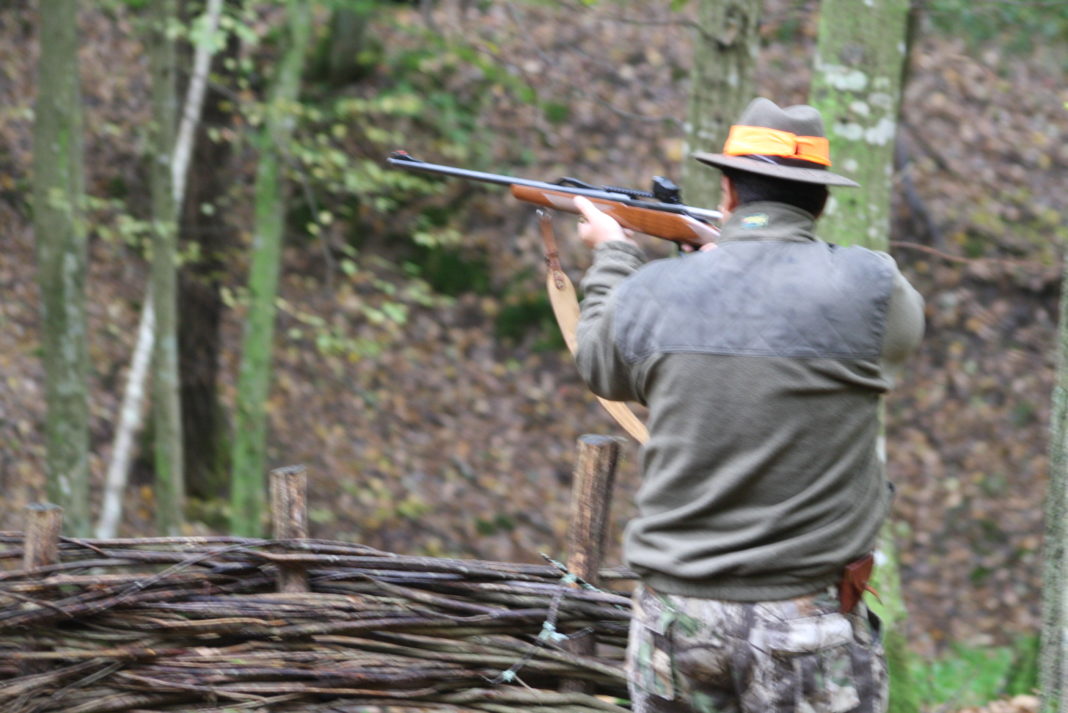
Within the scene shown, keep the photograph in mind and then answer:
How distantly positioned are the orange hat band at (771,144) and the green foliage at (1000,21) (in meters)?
7.21

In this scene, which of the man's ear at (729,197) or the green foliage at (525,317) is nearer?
the man's ear at (729,197)

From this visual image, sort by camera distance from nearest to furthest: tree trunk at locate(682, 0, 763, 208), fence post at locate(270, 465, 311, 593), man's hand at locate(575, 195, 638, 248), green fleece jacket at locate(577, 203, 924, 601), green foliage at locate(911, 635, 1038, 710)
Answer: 1. green fleece jacket at locate(577, 203, 924, 601)
2. man's hand at locate(575, 195, 638, 248)
3. fence post at locate(270, 465, 311, 593)
4. tree trunk at locate(682, 0, 763, 208)
5. green foliage at locate(911, 635, 1038, 710)

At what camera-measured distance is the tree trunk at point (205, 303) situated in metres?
9.87

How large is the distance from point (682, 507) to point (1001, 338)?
9113 mm

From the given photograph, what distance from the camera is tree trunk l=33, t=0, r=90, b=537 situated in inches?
279

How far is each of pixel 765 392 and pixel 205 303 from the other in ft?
27.7

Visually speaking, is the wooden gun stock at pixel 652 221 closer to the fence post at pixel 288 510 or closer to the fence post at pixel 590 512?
the fence post at pixel 590 512

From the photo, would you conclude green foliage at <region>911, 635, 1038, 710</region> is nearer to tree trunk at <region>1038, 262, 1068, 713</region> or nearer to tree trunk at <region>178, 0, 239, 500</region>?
tree trunk at <region>1038, 262, 1068, 713</region>

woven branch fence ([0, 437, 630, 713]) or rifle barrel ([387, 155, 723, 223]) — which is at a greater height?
rifle barrel ([387, 155, 723, 223])

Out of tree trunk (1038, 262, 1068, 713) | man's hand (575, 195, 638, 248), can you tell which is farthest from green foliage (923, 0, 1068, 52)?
man's hand (575, 195, 638, 248)

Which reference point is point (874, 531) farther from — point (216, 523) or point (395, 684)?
point (216, 523)

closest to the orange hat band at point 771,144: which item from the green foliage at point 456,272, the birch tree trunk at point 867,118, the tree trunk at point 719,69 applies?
the birch tree trunk at point 867,118

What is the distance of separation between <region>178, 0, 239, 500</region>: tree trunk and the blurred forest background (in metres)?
0.03

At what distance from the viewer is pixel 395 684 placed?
347cm
